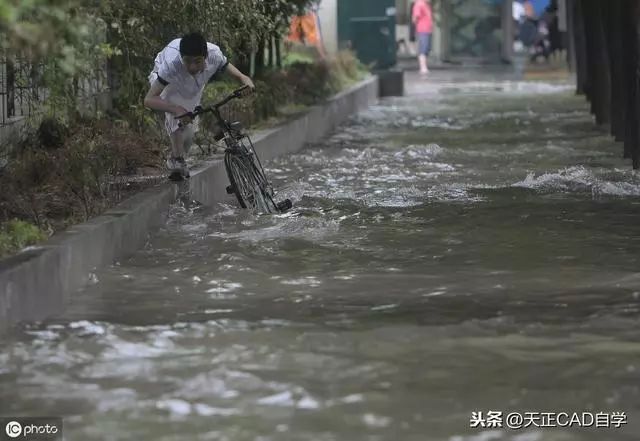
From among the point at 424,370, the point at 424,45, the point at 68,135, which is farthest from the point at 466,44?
the point at 424,370

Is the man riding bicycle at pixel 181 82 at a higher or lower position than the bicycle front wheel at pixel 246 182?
higher

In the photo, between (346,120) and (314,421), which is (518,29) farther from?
(314,421)

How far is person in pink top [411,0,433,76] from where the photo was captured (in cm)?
4644

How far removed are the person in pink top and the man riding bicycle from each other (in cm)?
3275

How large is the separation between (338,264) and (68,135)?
15.5 feet

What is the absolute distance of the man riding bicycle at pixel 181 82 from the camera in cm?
1289

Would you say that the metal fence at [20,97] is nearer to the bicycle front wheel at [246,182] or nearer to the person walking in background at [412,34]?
the bicycle front wheel at [246,182]

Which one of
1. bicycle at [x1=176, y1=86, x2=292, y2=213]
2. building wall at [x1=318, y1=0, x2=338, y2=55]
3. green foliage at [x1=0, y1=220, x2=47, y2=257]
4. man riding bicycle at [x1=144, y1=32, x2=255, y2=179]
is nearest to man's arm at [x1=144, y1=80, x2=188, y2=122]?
man riding bicycle at [x1=144, y1=32, x2=255, y2=179]

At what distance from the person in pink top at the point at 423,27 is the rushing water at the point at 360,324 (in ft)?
101

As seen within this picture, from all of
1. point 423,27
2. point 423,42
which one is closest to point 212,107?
point 423,27

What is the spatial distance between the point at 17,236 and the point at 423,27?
37.7m

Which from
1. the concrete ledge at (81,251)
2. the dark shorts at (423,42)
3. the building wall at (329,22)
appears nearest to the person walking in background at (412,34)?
the dark shorts at (423,42)

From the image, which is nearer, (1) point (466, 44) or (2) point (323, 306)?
(2) point (323, 306)

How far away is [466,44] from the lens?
49.5 metres
